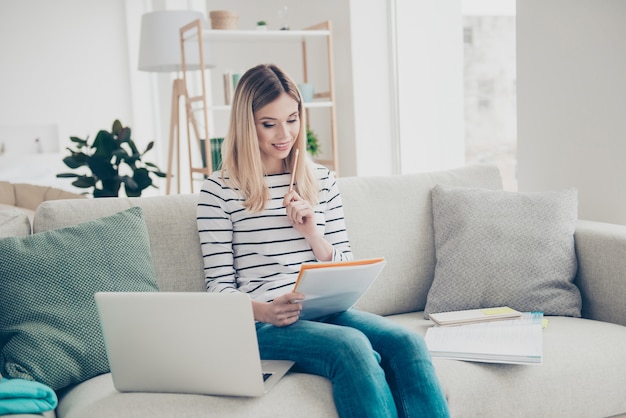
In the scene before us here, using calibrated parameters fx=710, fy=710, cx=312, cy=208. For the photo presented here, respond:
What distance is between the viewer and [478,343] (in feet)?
5.73

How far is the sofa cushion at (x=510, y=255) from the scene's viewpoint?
2021 mm

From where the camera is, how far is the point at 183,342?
1444 millimetres

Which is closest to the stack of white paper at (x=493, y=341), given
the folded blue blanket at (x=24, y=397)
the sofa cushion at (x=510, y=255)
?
the sofa cushion at (x=510, y=255)

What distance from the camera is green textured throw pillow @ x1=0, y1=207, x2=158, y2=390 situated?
1604mm

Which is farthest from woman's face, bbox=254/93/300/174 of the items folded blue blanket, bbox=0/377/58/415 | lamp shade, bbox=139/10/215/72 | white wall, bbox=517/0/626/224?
lamp shade, bbox=139/10/215/72

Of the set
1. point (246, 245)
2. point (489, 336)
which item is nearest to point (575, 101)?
point (489, 336)

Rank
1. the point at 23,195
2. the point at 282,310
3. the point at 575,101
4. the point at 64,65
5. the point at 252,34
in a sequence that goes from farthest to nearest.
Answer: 1. the point at 64,65
2. the point at 252,34
3. the point at 23,195
4. the point at 575,101
5. the point at 282,310

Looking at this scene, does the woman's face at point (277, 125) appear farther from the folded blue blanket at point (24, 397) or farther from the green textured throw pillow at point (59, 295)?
the folded blue blanket at point (24, 397)

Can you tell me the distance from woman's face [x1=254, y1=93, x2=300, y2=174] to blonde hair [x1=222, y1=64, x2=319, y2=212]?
17mm

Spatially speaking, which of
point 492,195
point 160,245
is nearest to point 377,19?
point 492,195

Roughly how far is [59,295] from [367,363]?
744 mm

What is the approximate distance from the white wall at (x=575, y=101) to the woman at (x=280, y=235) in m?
0.97

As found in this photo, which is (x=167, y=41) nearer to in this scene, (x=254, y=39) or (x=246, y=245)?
(x=254, y=39)

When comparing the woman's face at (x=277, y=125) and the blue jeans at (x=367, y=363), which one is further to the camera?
the woman's face at (x=277, y=125)
